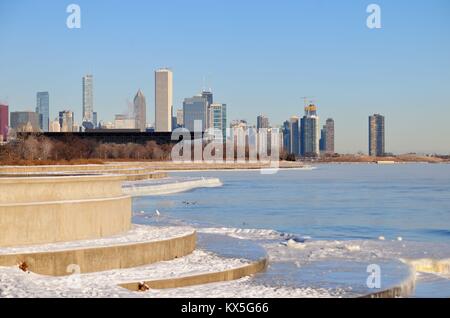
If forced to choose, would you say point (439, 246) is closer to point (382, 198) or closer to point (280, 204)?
point (280, 204)

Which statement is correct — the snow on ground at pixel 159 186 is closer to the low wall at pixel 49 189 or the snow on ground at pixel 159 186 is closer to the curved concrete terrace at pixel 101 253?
the low wall at pixel 49 189

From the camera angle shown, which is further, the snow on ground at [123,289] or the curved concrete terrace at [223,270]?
the curved concrete terrace at [223,270]

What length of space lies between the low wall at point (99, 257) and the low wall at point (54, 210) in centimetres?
167

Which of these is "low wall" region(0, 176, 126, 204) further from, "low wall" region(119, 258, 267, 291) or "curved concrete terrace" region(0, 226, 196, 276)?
"low wall" region(119, 258, 267, 291)

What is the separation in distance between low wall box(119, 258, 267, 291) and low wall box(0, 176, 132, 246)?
3208mm

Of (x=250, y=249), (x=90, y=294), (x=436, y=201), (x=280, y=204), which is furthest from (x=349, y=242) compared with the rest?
(x=436, y=201)

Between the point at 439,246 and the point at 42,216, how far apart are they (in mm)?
11112

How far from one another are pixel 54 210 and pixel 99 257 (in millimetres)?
1980

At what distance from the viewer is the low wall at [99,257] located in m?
12.4

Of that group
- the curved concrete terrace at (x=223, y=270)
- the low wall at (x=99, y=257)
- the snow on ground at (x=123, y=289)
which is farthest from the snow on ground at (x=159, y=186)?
the snow on ground at (x=123, y=289)

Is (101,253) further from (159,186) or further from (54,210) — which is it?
(159,186)

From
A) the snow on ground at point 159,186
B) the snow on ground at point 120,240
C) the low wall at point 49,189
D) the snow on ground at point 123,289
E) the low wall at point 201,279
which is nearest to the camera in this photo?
the snow on ground at point 123,289

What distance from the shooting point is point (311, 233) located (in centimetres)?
2344

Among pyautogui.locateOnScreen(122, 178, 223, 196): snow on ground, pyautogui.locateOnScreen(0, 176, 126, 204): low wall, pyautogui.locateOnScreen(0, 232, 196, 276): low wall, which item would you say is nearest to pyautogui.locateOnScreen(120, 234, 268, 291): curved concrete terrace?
pyautogui.locateOnScreen(0, 232, 196, 276): low wall
